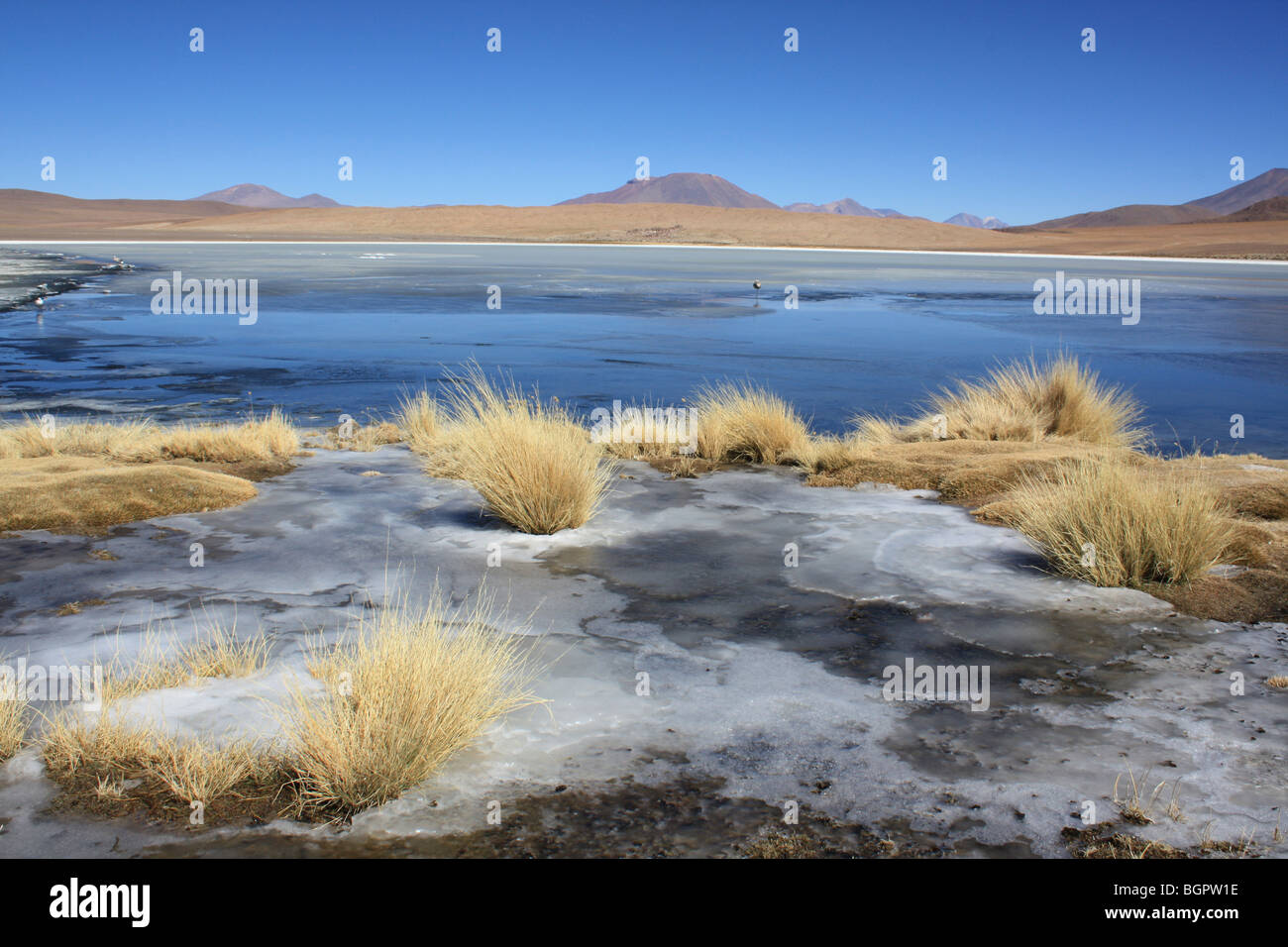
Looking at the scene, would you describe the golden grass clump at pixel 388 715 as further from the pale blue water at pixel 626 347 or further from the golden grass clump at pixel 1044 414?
the pale blue water at pixel 626 347

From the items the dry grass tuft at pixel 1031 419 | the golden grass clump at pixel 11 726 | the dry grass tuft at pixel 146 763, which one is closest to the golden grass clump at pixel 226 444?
the golden grass clump at pixel 11 726

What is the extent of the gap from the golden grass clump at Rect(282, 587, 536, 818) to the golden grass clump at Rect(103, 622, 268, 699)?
0.52 meters

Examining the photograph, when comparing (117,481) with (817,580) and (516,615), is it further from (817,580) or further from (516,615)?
(817,580)

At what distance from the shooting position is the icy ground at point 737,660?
3377 millimetres

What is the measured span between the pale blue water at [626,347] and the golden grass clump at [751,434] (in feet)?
9.07

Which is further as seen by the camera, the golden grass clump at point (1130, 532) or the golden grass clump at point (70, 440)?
the golden grass clump at point (70, 440)

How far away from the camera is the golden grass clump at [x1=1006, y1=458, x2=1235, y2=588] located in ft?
18.9

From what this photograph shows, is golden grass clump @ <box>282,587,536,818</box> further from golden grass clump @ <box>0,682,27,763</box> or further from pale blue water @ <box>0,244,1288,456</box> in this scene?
pale blue water @ <box>0,244,1288,456</box>

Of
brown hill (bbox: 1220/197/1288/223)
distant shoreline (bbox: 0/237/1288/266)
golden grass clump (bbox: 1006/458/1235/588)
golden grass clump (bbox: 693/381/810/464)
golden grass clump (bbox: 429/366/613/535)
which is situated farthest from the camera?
brown hill (bbox: 1220/197/1288/223)

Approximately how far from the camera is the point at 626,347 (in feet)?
63.3

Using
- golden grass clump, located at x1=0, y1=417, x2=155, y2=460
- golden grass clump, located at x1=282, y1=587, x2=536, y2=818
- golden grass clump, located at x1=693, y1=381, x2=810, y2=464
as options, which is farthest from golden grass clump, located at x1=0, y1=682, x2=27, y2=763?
golden grass clump, located at x1=693, y1=381, x2=810, y2=464

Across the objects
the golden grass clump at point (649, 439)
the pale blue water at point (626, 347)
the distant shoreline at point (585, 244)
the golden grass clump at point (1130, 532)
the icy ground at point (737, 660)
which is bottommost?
the icy ground at point (737, 660)

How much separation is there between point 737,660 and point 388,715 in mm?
1809
